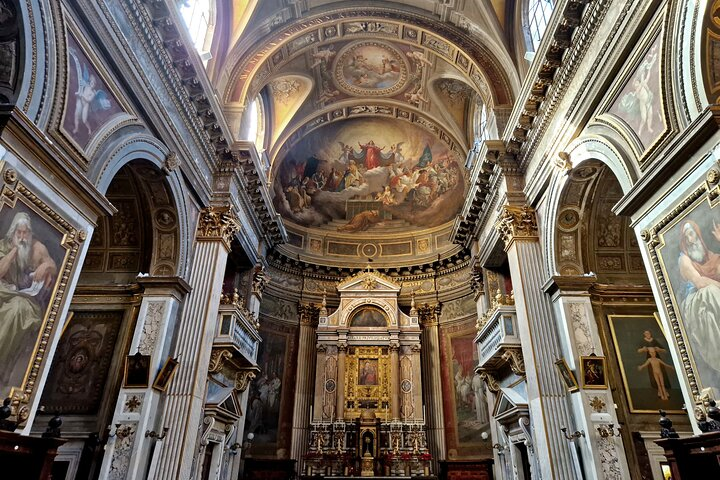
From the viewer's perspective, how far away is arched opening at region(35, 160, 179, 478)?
9.69m

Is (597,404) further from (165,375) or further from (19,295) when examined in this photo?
(19,295)

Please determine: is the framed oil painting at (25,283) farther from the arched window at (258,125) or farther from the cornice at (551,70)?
the arched window at (258,125)

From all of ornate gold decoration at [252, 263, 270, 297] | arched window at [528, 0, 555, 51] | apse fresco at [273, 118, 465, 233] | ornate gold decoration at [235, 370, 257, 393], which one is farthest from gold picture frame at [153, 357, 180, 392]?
arched window at [528, 0, 555, 51]

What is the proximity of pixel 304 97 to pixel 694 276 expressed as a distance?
15.1 metres

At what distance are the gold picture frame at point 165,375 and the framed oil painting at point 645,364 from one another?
30.7ft

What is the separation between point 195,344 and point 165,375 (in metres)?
1.06

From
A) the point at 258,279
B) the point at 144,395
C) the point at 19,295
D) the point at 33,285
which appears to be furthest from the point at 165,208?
the point at 258,279

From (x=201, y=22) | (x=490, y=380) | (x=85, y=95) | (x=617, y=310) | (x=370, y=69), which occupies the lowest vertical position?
(x=490, y=380)

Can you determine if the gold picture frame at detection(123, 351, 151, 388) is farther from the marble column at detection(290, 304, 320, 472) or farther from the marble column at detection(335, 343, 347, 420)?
the marble column at detection(335, 343, 347, 420)

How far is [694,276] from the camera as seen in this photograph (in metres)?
5.98

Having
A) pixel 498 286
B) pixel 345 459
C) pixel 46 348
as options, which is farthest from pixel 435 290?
pixel 46 348

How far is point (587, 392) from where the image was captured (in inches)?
366

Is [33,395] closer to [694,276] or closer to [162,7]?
[162,7]

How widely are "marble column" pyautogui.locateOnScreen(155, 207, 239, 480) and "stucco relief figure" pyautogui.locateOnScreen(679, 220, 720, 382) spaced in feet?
30.1
